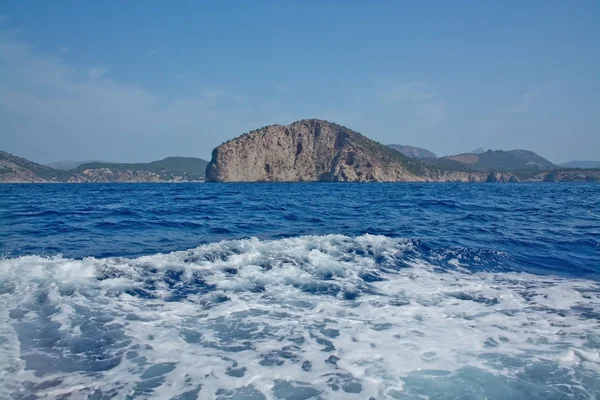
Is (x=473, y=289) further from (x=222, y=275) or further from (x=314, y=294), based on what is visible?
(x=222, y=275)

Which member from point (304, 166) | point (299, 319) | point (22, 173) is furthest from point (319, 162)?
point (299, 319)

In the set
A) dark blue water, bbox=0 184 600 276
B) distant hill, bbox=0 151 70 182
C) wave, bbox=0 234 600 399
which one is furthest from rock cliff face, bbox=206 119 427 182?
wave, bbox=0 234 600 399

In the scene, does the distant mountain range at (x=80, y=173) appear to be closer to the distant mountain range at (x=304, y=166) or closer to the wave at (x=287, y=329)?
the distant mountain range at (x=304, y=166)

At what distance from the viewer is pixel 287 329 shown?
6.64 m

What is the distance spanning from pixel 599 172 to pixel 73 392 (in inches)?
7919

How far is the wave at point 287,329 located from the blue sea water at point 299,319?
0.09 feet

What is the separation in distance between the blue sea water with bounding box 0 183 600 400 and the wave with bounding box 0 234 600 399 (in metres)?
0.03

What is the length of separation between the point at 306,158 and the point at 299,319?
535 feet

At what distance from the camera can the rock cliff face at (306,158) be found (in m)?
153

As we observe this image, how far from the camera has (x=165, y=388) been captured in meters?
4.78

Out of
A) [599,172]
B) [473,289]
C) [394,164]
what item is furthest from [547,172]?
[473,289]

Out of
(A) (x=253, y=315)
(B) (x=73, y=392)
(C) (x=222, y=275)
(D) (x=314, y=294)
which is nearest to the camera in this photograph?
(B) (x=73, y=392)

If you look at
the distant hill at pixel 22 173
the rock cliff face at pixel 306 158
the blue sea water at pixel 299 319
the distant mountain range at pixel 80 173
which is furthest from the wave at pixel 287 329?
the rock cliff face at pixel 306 158

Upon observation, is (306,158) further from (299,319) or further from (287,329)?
(287,329)
